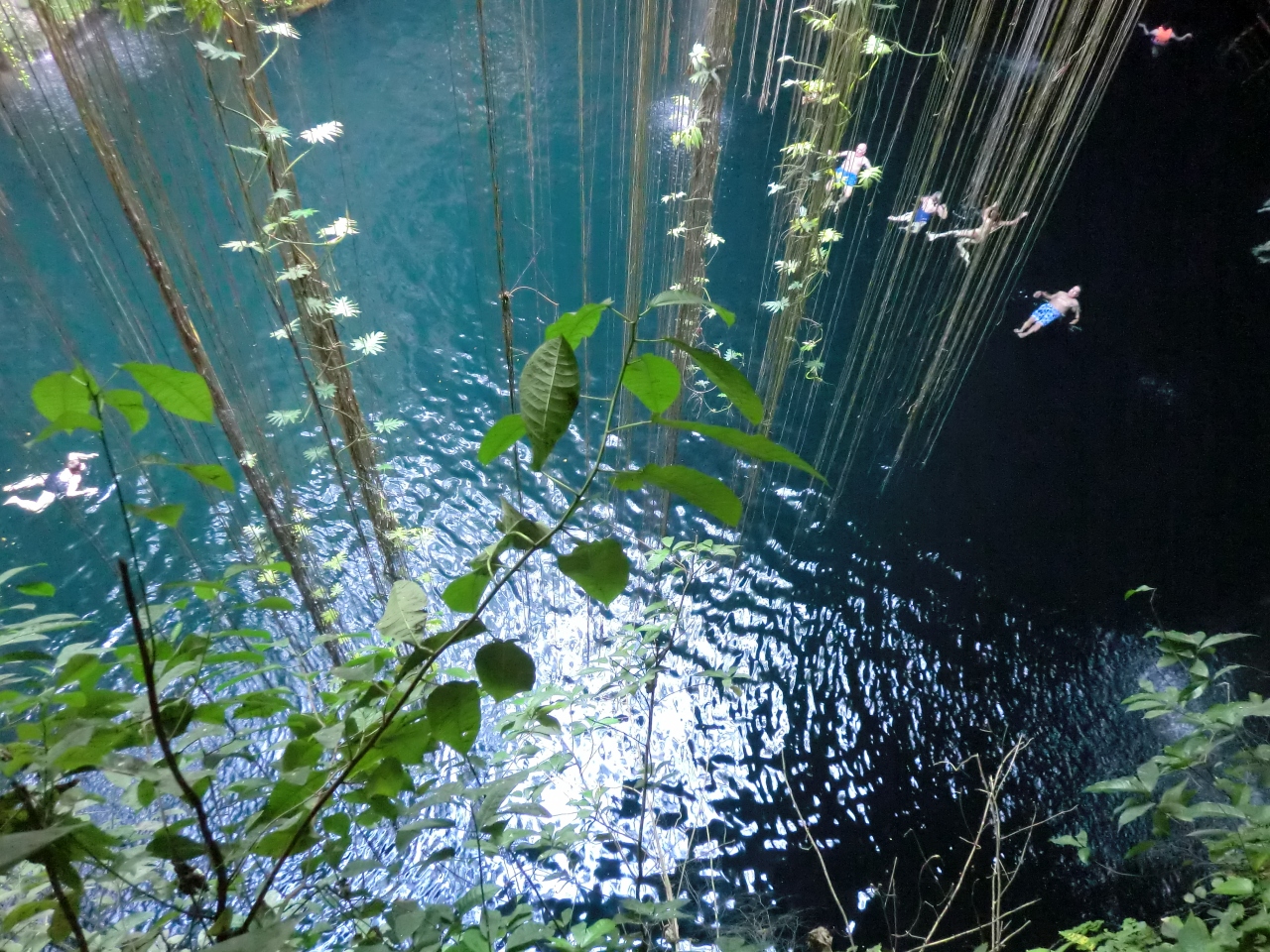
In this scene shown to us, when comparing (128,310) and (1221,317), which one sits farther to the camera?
(1221,317)

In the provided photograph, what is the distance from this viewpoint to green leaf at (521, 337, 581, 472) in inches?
13.5

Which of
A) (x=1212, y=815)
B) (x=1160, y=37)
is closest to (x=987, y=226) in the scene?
(x=1212, y=815)

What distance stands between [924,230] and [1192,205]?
1.44 m

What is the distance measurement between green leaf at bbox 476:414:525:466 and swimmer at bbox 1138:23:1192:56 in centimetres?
439

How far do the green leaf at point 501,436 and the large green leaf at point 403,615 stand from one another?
132mm

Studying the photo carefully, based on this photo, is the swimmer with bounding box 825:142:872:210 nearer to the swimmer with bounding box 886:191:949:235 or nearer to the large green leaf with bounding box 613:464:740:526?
the swimmer with bounding box 886:191:949:235

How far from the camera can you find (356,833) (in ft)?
5.67

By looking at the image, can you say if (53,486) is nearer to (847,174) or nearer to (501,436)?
(501,436)

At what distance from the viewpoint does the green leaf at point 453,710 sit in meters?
0.43

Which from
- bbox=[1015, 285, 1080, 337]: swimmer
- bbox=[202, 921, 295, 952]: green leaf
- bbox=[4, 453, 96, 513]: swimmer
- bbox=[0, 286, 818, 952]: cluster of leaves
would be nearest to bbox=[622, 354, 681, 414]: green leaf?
bbox=[0, 286, 818, 952]: cluster of leaves

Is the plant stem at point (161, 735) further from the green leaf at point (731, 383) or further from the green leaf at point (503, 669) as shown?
the green leaf at point (731, 383)

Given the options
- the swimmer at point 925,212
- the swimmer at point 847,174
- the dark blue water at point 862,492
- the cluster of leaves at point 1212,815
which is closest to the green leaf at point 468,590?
the cluster of leaves at point 1212,815

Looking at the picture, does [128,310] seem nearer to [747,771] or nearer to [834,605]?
[747,771]

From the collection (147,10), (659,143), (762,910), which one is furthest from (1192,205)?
(147,10)
